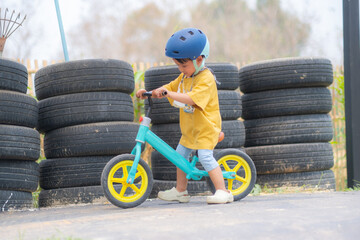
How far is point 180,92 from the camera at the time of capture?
14.5ft

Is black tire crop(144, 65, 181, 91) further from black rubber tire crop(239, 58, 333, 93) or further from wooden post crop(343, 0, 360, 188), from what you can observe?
wooden post crop(343, 0, 360, 188)

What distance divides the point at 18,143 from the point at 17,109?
1.08 feet

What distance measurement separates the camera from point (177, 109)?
5.44m

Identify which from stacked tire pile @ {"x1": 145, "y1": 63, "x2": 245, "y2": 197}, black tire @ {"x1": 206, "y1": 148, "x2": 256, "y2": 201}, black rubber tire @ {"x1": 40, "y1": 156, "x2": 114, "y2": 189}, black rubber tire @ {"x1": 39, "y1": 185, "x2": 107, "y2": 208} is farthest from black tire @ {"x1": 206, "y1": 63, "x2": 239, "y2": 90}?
black rubber tire @ {"x1": 39, "y1": 185, "x2": 107, "y2": 208}

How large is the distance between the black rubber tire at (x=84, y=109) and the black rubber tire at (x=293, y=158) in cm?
184

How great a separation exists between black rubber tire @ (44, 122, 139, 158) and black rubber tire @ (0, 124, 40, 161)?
0.87 feet

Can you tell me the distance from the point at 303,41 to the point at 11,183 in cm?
2801

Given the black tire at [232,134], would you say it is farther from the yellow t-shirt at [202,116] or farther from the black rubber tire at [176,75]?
the yellow t-shirt at [202,116]

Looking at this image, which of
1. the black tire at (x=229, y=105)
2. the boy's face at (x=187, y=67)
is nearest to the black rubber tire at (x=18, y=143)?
the boy's face at (x=187, y=67)

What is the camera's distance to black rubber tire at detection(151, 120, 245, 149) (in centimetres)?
541

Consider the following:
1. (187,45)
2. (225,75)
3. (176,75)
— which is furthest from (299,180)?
(187,45)

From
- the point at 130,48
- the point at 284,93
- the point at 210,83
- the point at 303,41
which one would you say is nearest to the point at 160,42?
the point at 130,48

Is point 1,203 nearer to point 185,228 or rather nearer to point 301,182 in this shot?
point 185,228

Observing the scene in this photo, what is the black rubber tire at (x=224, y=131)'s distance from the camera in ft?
17.7
